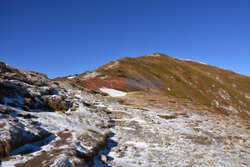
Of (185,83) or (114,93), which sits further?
(185,83)

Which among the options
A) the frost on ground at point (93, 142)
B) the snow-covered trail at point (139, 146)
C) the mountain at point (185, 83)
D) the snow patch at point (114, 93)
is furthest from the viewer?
the mountain at point (185, 83)

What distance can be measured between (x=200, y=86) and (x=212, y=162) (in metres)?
102

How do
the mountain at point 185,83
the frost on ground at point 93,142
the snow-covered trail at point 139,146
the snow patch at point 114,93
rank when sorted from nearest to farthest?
the frost on ground at point 93,142 → the snow-covered trail at point 139,146 → the snow patch at point 114,93 → the mountain at point 185,83

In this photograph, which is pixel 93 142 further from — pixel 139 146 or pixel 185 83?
pixel 185 83

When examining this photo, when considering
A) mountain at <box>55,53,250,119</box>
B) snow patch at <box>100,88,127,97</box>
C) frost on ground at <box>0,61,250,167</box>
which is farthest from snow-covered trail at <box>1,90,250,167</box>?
mountain at <box>55,53,250,119</box>

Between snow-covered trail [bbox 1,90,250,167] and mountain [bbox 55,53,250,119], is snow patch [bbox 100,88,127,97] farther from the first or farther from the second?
snow-covered trail [bbox 1,90,250,167]

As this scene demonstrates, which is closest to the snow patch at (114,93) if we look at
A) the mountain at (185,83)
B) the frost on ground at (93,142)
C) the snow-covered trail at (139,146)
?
the mountain at (185,83)

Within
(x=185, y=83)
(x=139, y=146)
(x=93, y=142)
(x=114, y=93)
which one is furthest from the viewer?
(x=185, y=83)

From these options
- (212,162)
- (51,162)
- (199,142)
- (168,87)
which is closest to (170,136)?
(199,142)

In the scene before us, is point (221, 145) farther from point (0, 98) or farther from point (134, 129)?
point (0, 98)

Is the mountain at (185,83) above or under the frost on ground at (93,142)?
above

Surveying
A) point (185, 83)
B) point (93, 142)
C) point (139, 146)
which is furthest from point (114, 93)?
point (185, 83)

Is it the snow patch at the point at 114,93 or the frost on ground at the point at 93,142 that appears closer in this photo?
the frost on ground at the point at 93,142

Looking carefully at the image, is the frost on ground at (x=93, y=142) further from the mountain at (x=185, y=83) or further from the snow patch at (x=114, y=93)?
the mountain at (x=185, y=83)
